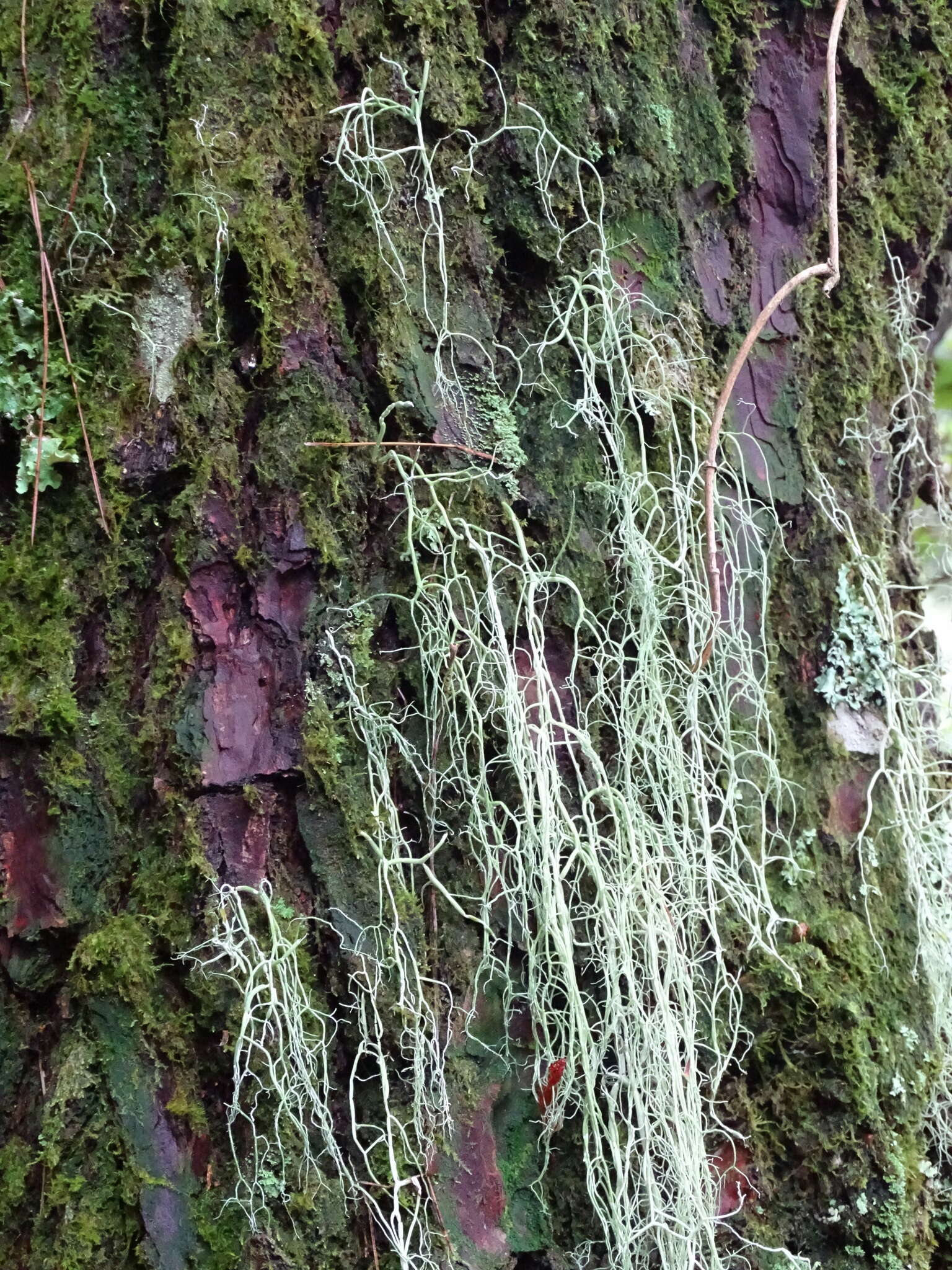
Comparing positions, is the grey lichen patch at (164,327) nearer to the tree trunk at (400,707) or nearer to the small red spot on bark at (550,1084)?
the tree trunk at (400,707)

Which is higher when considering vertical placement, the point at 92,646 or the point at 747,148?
the point at 747,148

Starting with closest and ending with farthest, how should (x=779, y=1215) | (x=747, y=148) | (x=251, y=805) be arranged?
(x=251, y=805)
(x=779, y=1215)
(x=747, y=148)

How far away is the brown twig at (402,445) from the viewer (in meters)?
1.11

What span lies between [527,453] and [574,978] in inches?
24.2

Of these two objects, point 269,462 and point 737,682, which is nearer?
point 269,462

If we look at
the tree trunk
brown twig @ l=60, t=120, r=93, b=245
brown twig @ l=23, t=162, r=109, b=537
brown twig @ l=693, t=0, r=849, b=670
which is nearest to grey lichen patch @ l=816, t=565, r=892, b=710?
the tree trunk

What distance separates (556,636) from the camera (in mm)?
1181

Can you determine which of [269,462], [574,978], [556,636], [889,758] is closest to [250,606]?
[269,462]

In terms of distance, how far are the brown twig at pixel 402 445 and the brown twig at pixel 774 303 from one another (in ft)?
0.90

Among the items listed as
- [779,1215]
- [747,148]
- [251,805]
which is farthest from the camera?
[747,148]

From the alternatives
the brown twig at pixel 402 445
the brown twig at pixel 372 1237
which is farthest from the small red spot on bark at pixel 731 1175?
the brown twig at pixel 402 445

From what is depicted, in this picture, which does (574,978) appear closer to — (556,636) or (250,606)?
(556,636)

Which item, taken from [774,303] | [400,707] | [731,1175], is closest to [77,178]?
[400,707]

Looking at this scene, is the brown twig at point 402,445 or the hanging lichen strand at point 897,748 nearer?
the brown twig at point 402,445
